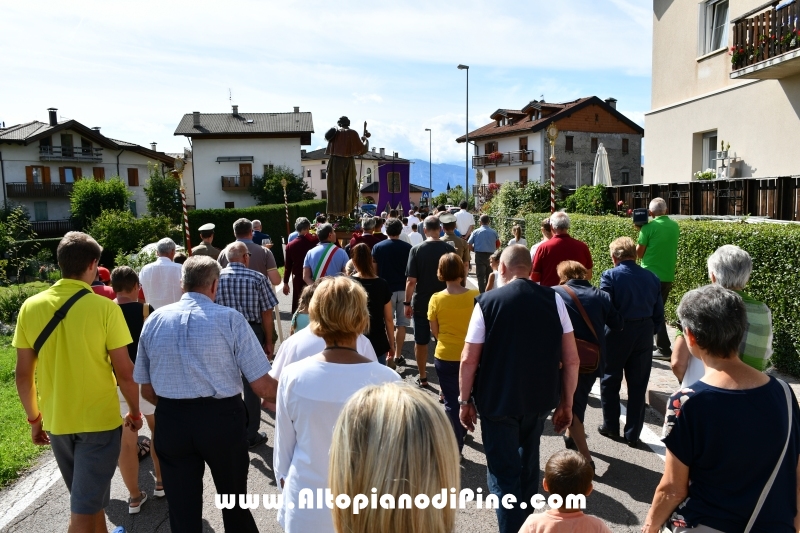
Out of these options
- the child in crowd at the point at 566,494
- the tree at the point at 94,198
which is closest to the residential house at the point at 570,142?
the tree at the point at 94,198

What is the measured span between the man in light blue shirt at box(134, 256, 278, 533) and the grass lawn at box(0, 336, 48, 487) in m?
2.79

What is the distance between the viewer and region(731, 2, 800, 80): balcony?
1278cm

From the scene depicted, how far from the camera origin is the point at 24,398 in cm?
391

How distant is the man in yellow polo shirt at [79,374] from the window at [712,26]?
17.5m

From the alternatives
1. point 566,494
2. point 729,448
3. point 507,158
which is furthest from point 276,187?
point 729,448

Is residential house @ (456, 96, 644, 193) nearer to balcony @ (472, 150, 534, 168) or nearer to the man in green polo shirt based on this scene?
balcony @ (472, 150, 534, 168)

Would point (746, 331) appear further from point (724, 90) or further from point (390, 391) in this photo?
point (724, 90)

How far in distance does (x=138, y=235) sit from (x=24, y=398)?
3227cm

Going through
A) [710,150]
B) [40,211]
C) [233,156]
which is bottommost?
[40,211]

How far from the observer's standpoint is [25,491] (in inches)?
208

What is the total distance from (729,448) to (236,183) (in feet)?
199

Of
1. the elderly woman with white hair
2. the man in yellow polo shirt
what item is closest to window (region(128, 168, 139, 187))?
the man in yellow polo shirt

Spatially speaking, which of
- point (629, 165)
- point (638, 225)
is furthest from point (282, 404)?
point (629, 165)

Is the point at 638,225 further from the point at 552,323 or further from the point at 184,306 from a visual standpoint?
the point at 184,306
